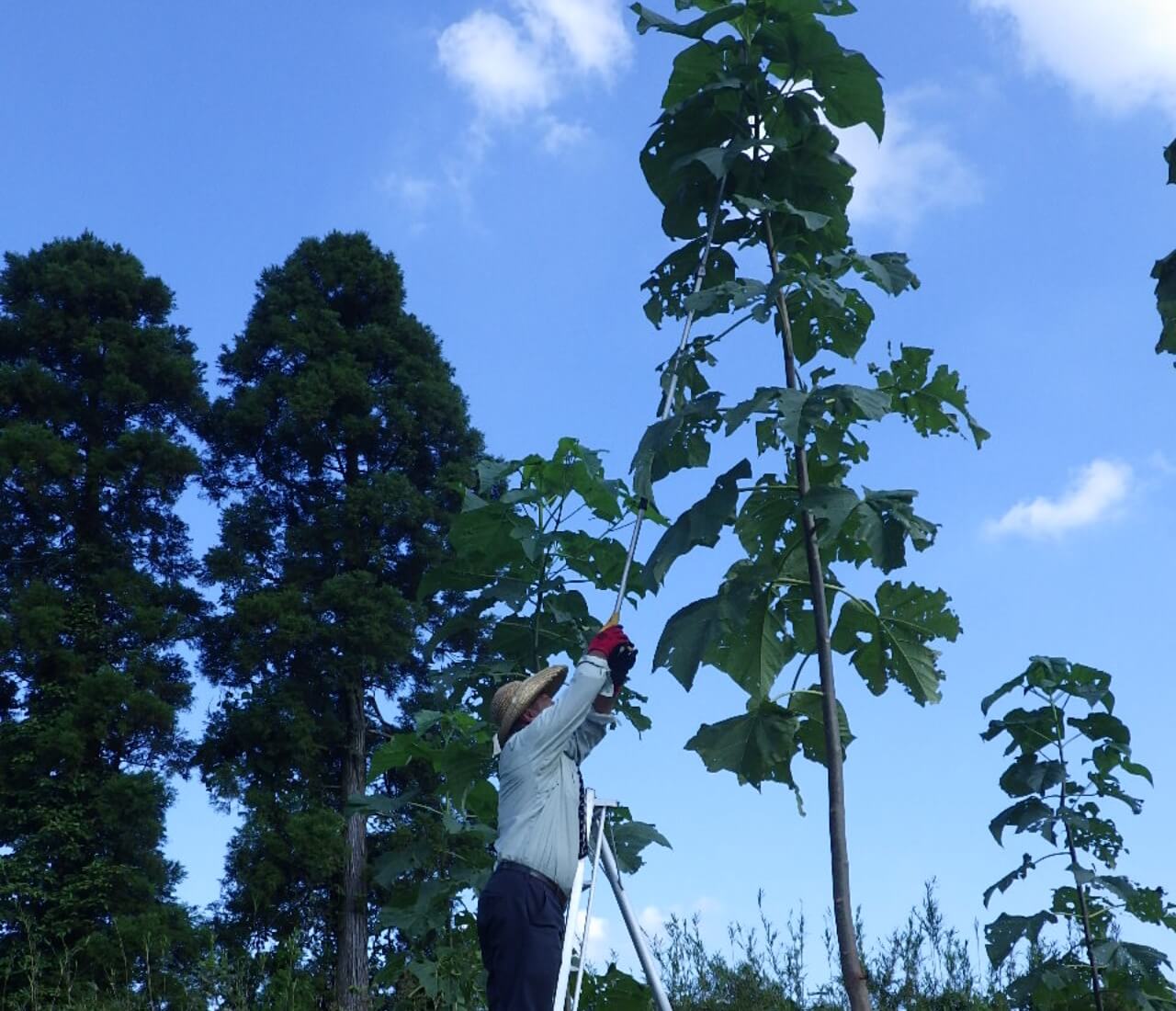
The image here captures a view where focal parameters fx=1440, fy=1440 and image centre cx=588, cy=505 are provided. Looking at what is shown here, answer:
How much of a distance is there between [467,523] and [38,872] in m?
15.6

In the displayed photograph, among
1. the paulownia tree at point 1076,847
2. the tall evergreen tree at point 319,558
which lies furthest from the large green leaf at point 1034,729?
the tall evergreen tree at point 319,558

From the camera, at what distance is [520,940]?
13.9 feet

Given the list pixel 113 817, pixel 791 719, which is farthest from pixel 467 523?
pixel 113 817

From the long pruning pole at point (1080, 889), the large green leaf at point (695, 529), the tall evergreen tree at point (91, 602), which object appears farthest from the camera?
the tall evergreen tree at point (91, 602)

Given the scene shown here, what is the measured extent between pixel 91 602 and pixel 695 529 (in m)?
18.6

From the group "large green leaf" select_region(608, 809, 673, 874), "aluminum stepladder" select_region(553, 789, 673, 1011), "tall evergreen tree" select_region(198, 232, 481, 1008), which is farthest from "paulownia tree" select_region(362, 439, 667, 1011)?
"tall evergreen tree" select_region(198, 232, 481, 1008)

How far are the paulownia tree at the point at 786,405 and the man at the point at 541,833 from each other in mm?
988

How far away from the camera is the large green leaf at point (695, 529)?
537 centimetres

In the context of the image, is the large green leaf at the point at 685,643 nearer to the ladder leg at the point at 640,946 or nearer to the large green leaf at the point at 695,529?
the large green leaf at the point at 695,529

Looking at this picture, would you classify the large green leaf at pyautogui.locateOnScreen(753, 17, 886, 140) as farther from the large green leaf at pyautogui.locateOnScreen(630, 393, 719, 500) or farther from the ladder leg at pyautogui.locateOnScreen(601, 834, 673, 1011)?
the ladder leg at pyautogui.locateOnScreen(601, 834, 673, 1011)

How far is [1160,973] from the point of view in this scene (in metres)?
7.43

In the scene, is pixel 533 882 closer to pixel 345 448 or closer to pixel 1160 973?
pixel 1160 973

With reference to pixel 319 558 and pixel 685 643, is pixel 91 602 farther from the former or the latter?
pixel 685 643

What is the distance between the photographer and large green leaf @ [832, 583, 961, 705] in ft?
18.5
